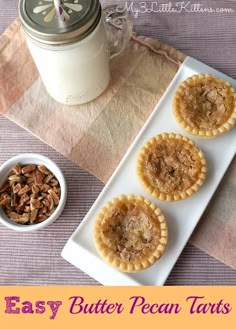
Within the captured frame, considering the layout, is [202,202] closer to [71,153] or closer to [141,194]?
[141,194]

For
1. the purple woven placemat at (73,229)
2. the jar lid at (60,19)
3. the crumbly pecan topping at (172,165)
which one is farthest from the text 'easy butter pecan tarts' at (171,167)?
the jar lid at (60,19)

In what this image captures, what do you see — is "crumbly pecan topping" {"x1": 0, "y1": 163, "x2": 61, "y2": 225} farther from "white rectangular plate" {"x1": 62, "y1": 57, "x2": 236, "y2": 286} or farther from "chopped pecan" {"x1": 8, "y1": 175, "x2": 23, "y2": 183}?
"white rectangular plate" {"x1": 62, "y1": 57, "x2": 236, "y2": 286}

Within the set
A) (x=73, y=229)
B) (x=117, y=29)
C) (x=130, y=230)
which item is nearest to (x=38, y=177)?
(x=73, y=229)

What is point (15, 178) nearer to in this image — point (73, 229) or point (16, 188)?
point (16, 188)

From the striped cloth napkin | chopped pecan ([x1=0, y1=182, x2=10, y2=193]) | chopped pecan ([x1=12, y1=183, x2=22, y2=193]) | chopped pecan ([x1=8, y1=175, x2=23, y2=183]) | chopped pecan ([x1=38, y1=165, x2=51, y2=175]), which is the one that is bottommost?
chopped pecan ([x1=0, y1=182, x2=10, y2=193])

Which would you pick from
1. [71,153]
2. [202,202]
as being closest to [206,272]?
A: [202,202]

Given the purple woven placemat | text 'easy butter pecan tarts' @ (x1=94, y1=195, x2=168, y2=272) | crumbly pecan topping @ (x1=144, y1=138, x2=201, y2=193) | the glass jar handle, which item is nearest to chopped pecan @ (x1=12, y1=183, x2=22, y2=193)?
the purple woven placemat

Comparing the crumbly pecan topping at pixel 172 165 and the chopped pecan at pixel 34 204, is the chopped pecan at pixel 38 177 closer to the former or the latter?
the chopped pecan at pixel 34 204
